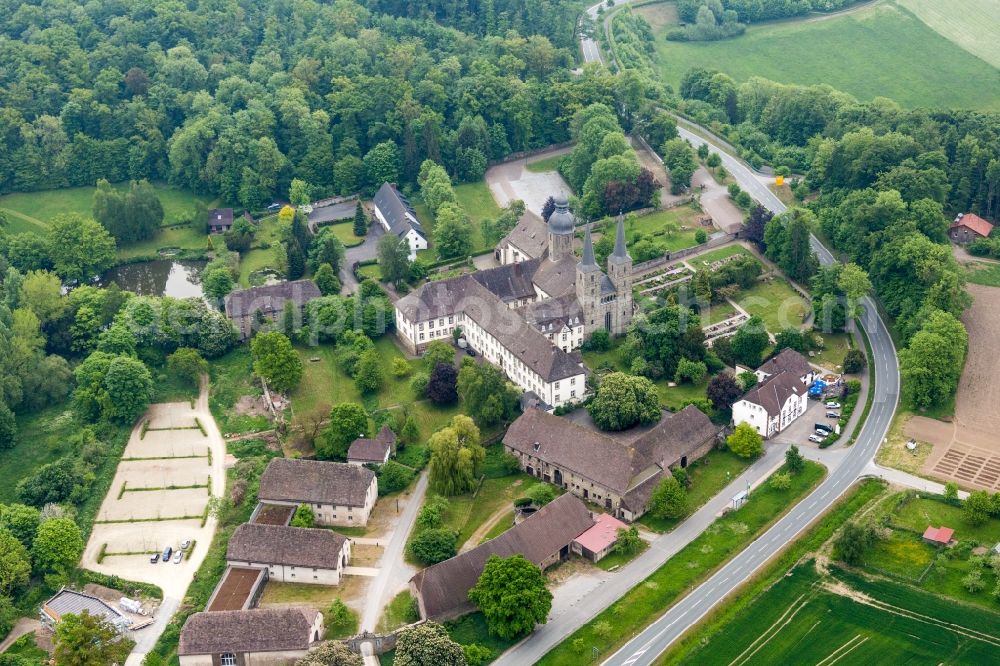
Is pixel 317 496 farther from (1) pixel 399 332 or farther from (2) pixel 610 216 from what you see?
(2) pixel 610 216

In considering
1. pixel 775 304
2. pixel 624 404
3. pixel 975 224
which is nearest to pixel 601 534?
pixel 624 404

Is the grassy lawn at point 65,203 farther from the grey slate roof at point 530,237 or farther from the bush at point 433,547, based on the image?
the bush at point 433,547

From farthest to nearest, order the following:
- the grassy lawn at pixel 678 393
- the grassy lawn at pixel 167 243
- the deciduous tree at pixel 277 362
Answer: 1. the grassy lawn at pixel 167 243
2. the deciduous tree at pixel 277 362
3. the grassy lawn at pixel 678 393

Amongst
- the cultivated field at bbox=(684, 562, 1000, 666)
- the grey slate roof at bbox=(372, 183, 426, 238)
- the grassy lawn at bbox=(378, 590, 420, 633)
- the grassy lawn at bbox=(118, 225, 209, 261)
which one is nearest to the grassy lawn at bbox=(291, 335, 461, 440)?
the grey slate roof at bbox=(372, 183, 426, 238)

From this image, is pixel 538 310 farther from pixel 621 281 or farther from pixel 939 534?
pixel 939 534

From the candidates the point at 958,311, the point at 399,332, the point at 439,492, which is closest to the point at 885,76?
the point at 958,311


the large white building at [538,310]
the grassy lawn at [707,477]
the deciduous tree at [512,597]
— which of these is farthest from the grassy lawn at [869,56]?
the deciduous tree at [512,597]
